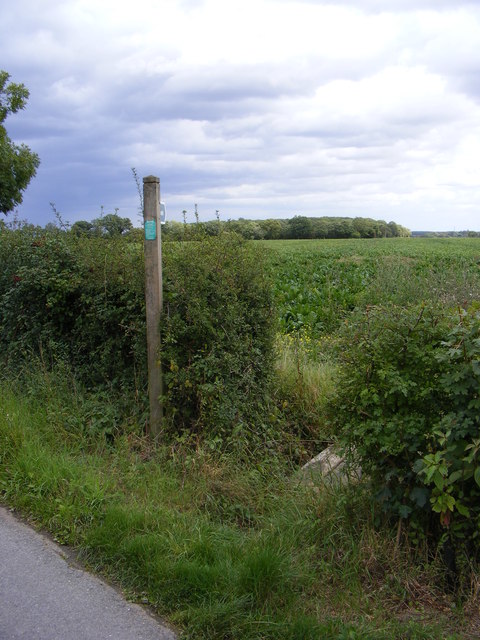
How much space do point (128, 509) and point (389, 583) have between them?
6.21ft

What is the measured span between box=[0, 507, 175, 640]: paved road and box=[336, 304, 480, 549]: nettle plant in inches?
65.4

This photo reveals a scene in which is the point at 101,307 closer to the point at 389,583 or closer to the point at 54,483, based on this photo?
the point at 54,483

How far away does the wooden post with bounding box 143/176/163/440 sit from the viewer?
19.3ft

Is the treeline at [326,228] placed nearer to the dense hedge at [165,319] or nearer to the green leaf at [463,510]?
the dense hedge at [165,319]

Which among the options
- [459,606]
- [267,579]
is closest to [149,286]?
[267,579]

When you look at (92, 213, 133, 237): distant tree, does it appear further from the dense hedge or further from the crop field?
the crop field

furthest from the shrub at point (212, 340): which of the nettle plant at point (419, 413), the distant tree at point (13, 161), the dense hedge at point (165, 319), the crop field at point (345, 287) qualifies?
the distant tree at point (13, 161)

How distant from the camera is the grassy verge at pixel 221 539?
3346mm

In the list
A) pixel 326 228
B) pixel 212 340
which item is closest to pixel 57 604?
pixel 212 340

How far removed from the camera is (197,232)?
688 centimetres

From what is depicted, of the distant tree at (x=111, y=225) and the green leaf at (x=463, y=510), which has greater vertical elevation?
the distant tree at (x=111, y=225)

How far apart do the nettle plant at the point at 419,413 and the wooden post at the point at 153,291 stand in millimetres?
2406

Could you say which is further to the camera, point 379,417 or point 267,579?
point 379,417

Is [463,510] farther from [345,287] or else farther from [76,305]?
[345,287]
